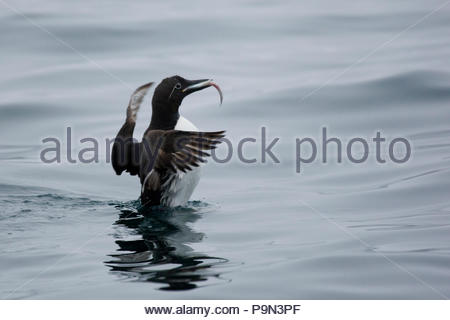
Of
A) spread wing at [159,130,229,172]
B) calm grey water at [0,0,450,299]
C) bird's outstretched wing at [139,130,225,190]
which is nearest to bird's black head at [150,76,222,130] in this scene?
bird's outstretched wing at [139,130,225,190]

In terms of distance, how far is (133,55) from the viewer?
14.1m

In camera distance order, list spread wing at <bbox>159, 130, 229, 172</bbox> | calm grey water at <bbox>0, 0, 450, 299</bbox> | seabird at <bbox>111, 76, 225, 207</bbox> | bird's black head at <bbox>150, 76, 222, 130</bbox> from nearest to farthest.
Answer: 1. calm grey water at <bbox>0, 0, 450, 299</bbox>
2. spread wing at <bbox>159, 130, 229, 172</bbox>
3. seabird at <bbox>111, 76, 225, 207</bbox>
4. bird's black head at <bbox>150, 76, 222, 130</bbox>

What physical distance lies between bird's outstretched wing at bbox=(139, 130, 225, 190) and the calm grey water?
22.1 inches

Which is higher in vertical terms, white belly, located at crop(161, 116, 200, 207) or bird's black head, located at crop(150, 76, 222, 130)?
bird's black head, located at crop(150, 76, 222, 130)

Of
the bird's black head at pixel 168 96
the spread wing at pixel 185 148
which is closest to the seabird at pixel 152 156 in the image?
the bird's black head at pixel 168 96

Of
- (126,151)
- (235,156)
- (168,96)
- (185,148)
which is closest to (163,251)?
(185,148)

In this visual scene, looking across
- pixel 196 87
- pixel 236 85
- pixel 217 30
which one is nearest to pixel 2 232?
pixel 196 87

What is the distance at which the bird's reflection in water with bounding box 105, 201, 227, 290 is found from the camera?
6.06 metres

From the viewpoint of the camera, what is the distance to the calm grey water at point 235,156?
621cm

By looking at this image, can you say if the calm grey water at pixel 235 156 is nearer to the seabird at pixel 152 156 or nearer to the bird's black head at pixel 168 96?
the seabird at pixel 152 156

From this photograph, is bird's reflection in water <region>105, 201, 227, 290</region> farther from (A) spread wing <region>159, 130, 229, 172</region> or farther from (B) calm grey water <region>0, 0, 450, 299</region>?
(A) spread wing <region>159, 130, 229, 172</region>

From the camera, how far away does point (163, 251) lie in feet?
22.0

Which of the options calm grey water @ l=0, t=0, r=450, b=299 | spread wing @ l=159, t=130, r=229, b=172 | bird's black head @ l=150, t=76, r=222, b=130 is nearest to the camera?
calm grey water @ l=0, t=0, r=450, b=299

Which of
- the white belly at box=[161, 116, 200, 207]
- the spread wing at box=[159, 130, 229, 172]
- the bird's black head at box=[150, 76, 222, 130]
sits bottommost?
the white belly at box=[161, 116, 200, 207]
